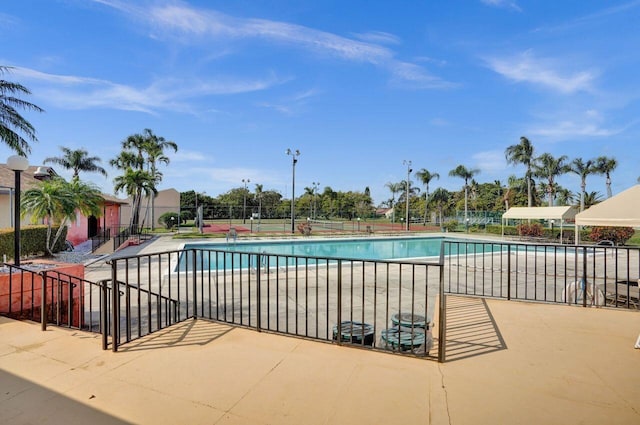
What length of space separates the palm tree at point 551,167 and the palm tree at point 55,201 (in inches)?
1388

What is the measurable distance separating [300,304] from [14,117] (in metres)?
13.3

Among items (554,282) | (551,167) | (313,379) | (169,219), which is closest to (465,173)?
(551,167)

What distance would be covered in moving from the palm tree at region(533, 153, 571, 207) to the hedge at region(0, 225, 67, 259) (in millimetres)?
36529

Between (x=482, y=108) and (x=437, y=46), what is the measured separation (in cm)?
900

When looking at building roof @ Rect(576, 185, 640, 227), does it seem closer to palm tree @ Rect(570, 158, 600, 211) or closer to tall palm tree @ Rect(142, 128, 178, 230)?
tall palm tree @ Rect(142, 128, 178, 230)

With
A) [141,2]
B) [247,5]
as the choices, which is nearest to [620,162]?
[247,5]

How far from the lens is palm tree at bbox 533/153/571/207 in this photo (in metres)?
30.0

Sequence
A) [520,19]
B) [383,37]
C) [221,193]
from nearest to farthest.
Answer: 1. [520,19]
2. [383,37]
3. [221,193]

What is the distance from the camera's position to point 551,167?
98.4 ft

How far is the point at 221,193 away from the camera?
2005 inches

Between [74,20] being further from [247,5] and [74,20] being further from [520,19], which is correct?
[520,19]

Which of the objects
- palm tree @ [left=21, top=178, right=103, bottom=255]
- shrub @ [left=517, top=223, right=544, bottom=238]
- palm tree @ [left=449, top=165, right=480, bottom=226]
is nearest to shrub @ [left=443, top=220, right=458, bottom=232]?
shrub @ [left=517, top=223, right=544, bottom=238]

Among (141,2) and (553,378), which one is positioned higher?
(141,2)

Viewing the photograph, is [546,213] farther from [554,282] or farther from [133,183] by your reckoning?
[133,183]
